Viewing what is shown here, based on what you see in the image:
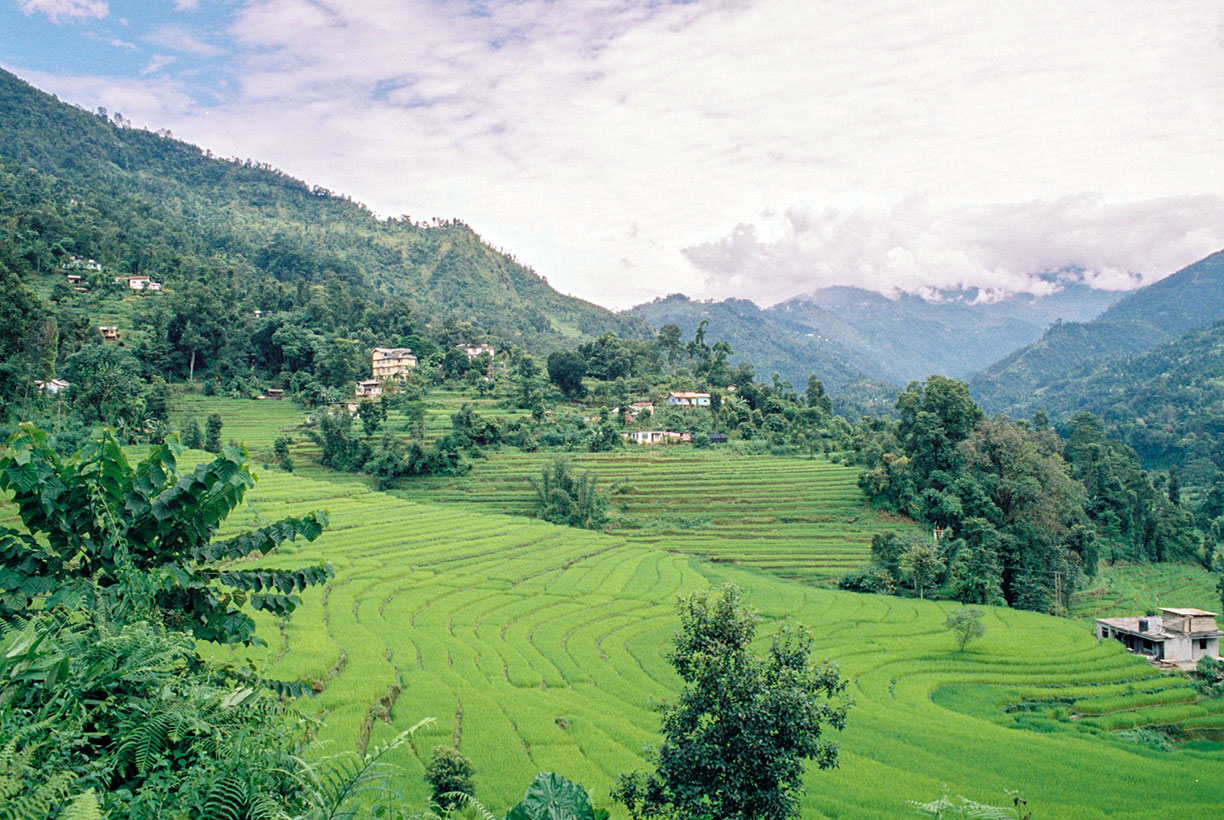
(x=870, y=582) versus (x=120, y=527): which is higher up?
(x=120, y=527)

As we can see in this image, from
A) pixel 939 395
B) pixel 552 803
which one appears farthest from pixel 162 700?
pixel 939 395

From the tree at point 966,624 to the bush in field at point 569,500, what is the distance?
20.7 m

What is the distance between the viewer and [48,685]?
239 cm

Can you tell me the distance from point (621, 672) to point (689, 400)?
46.0 meters

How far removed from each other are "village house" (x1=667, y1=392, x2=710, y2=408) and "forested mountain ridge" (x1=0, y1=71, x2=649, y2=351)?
99.6ft

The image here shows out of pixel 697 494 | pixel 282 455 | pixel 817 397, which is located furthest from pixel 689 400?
pixel 282 455

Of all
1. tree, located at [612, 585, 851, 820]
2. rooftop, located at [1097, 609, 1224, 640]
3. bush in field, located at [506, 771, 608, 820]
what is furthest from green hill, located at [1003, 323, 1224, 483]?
bush in field, located at [506, 771, 608, 820]

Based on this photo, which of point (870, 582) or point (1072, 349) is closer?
point (870, 582)

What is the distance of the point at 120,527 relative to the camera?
13.3ft

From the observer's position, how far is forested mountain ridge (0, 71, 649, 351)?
216ft

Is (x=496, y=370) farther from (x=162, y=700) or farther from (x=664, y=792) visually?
(x=162, y=700)

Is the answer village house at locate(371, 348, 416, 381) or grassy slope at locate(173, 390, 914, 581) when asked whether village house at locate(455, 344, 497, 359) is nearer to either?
village house at locate(371, 348, 416, 381)

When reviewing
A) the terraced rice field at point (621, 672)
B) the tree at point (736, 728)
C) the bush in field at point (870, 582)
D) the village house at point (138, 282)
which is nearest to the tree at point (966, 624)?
the terraced rice field at point (621, 672)

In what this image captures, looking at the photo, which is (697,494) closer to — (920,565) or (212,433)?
(920,565)
